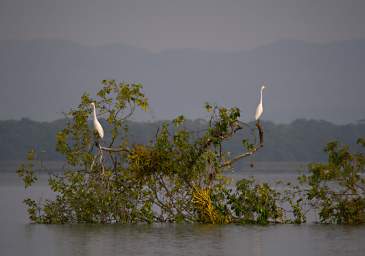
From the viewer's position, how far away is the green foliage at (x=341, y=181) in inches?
736

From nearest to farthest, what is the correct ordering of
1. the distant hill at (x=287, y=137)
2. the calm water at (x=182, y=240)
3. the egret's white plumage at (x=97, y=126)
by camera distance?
the calm water at (x=182, y=240), the egret's white plumage at (x=97, y=126), the distant hill at (x=287, y=137)

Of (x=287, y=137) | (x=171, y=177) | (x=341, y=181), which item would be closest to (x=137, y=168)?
(x=171, y=177)

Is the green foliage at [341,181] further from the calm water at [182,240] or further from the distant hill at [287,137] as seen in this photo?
the distant hill at [287,137]

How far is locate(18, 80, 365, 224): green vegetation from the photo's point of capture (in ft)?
61.7

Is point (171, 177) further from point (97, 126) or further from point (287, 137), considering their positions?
point (287, 137)

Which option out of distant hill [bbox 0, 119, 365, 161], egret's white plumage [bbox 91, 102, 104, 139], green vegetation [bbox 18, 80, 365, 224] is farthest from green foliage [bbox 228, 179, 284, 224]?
distant hill [bbox 0, 119, 365, 161]

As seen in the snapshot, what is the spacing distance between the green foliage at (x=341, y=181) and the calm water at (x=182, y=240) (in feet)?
0.93

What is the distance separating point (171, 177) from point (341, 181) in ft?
9.97

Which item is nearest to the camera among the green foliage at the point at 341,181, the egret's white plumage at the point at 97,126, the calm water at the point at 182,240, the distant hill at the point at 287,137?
the calm water at the point at 182,240

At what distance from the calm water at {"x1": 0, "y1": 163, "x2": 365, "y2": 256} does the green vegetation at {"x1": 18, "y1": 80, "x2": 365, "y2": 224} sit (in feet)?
0.97

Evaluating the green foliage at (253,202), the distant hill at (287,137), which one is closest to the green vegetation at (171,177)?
the green foliage at (253,202)

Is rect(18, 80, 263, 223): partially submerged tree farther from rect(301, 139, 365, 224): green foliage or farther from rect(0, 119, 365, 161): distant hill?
rect(0, 119, 365, 161): distant hill

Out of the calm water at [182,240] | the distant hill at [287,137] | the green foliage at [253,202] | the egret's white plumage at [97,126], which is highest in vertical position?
the distant hill at [287,137]

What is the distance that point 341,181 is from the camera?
18.9 meters
